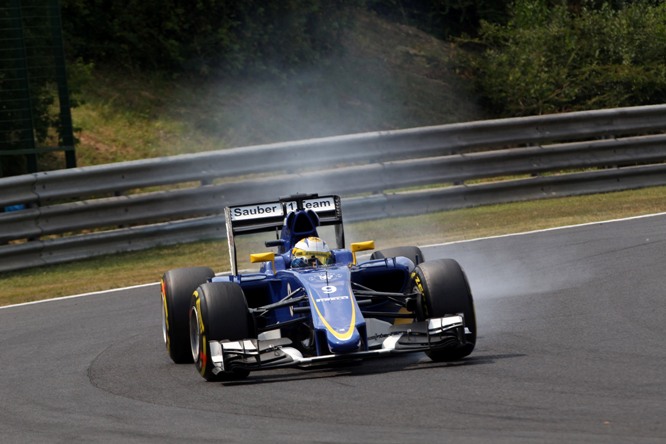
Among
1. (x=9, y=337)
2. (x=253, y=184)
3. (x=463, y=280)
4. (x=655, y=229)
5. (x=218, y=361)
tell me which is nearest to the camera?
(x=218, y=361)

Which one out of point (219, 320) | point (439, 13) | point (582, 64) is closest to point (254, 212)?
point (219, 320)

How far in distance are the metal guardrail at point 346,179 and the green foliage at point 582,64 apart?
315 centimetres

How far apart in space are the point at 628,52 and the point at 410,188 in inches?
242

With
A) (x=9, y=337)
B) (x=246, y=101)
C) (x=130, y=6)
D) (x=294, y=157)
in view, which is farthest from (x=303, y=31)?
(x=9, y=337)

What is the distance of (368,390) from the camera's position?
805 centimetres

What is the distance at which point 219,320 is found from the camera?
8.84m

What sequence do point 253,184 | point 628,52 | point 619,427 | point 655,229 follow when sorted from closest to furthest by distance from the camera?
point 619,427 → point 655,229 → point 253,184 → point 628,52

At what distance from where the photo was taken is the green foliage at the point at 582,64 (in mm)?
22844

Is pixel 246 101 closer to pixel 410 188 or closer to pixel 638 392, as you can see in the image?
pixel 410 188

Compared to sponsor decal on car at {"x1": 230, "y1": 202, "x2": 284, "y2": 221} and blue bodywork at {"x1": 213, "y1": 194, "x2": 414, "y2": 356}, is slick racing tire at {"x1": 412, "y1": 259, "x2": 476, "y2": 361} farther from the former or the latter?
sponsor decal on car at {"x1": 230, "y1": 202, "x2": 284, "y2": 221}

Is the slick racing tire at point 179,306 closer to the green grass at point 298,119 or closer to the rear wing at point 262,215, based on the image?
the rear wing at point 262,215

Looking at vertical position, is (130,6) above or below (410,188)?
above

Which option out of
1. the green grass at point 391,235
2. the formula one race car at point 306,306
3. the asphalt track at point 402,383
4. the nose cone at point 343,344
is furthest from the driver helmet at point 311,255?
the green grass at point 391,235

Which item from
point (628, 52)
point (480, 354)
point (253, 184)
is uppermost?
point (628, 52)
